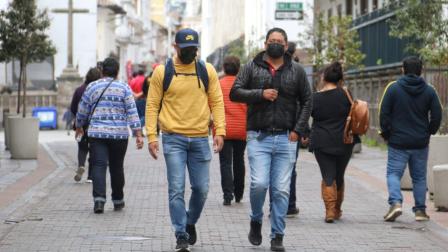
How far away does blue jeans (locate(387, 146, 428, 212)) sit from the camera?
12.1 meters

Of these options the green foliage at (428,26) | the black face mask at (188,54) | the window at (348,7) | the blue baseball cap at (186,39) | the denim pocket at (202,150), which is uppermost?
the window at (348,7)

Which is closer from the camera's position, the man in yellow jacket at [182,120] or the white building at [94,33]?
the man in yellow jacket at [182,120]

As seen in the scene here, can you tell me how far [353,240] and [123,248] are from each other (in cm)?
217

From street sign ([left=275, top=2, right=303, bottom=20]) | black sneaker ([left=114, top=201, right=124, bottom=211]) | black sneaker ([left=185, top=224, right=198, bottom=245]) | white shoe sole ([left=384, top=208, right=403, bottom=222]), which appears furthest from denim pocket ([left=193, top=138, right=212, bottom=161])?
Answer: street sign ([left=275, top=2, right=303, bottom=20])

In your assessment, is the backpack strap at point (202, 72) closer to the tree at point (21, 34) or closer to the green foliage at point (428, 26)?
the green foliage at point (428, 26)

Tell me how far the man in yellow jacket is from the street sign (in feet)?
81.7

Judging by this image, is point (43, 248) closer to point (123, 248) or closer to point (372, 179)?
point (123, 248)

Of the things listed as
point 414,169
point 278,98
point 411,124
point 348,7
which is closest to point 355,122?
point 411,124

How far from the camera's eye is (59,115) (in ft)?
132

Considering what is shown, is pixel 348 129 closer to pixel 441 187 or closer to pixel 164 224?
pixel 441 187

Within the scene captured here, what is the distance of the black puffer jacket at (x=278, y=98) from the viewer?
9773 mm

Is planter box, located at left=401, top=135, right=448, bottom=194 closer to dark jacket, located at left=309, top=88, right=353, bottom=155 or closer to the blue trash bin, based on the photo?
dark jacket, located at left=309, top=88, right=353, bottom=155

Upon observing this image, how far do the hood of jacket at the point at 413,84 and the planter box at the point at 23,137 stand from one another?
10.8 meters

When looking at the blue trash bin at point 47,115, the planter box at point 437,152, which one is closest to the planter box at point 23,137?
the planter box at point 437,152
